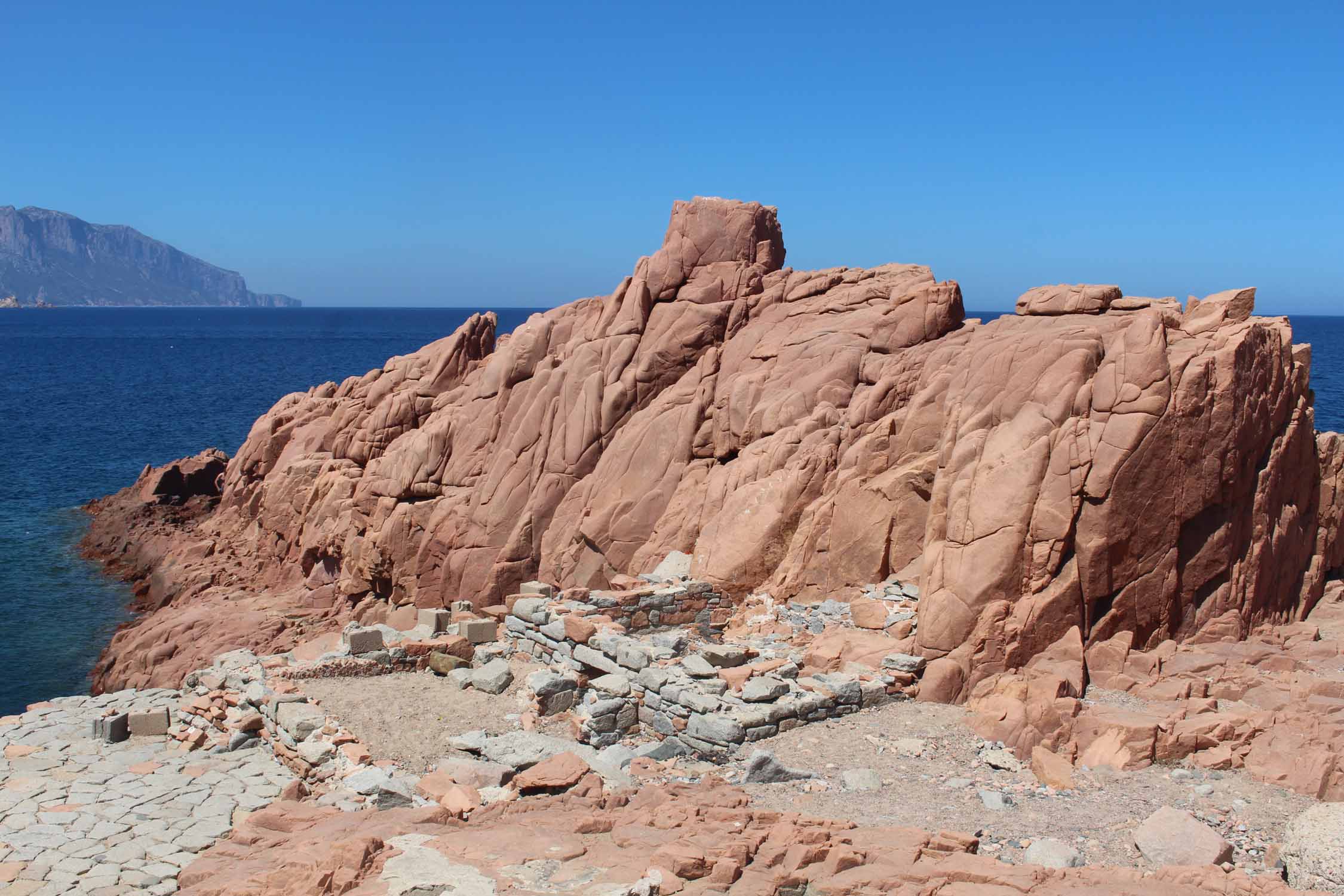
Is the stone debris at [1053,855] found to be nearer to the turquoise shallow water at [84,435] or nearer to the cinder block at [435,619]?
the cinder block at [435,619]

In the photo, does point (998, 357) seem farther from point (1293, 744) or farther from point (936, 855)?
point (936, 855)

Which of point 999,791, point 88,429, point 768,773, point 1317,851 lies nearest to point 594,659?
point 768,773

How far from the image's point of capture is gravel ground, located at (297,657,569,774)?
17.2 meters

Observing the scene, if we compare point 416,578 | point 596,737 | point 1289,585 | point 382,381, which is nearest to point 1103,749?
point 596,737

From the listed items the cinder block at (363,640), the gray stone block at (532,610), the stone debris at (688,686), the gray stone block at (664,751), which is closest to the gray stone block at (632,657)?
the stone debris at (688,686)

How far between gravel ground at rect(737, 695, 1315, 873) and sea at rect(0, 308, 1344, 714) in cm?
2316

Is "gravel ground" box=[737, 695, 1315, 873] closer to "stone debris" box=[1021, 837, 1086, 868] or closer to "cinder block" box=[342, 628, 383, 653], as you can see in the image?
"stone debris" box=[1021, 837, 1086, 868]

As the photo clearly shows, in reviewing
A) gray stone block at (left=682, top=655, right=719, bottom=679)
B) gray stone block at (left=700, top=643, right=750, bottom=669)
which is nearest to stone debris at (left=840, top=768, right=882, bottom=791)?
gray stone block at (left=682, top=655, right=719, bottom=679)

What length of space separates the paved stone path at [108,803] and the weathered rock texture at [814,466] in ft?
33.3

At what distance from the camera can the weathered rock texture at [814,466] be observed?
1825cm

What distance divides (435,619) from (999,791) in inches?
472

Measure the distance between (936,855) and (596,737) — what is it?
22.3 ft

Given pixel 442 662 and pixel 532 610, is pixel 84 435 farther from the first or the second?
pixel 532 610

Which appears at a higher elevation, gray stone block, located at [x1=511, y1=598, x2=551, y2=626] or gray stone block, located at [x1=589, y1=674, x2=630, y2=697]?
gray stone block, located at [x1=511, y1=598, x2=551, y2=626]
